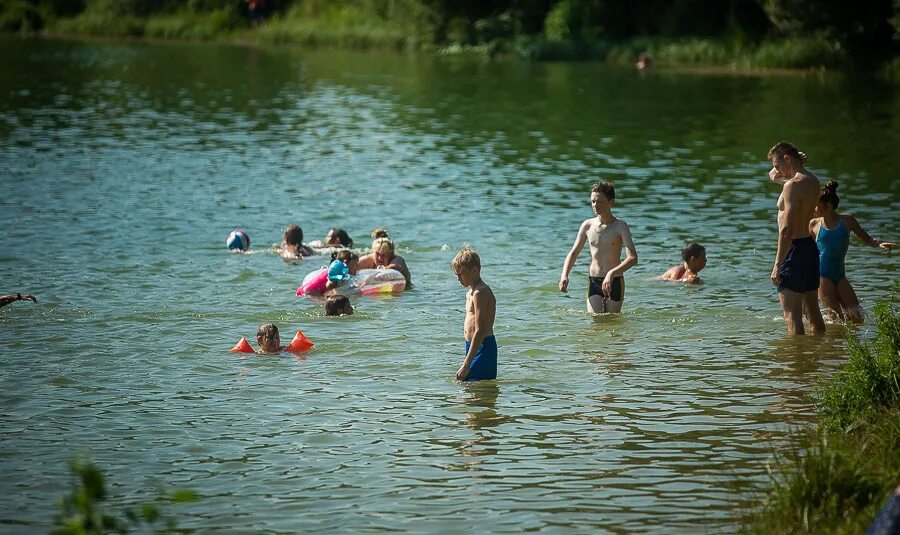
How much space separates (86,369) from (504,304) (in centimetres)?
535

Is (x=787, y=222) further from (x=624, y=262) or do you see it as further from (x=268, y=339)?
(x=268, y=339)

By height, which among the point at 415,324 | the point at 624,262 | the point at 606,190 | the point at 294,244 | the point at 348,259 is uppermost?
the point at 606,190

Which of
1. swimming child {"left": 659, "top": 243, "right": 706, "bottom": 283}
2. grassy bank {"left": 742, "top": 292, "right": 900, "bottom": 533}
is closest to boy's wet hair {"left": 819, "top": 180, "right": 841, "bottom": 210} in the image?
grassy bank {"left": 742, "top": 292, "right": 900, "bottom": 533}

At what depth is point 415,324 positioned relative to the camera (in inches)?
614

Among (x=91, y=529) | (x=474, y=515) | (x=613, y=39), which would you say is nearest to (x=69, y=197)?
(x=474, y=515)

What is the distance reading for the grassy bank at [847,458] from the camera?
8062mm

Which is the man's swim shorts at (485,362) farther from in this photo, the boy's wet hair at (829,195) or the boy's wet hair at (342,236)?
the boy's wet hair at (342,236)

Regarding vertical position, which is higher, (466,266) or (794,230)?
(794,230)

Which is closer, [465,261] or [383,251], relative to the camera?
[465,261]

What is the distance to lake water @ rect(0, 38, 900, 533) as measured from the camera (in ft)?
32.4

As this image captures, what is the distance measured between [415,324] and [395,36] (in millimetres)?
48730

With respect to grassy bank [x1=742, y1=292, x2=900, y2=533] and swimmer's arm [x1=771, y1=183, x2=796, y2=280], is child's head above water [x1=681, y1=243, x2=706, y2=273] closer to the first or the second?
swimmer's arm [x1=771, y1=183, x2=796, y2=280]

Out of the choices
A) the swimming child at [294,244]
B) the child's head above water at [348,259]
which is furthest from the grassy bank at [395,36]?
the child's head above water at [348,259]

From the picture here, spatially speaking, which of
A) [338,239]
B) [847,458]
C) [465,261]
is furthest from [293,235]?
[847,458]
